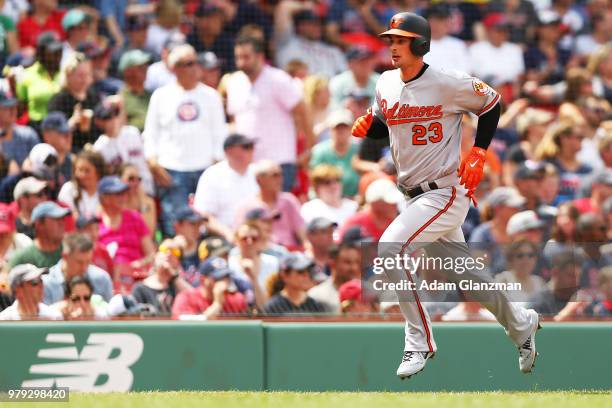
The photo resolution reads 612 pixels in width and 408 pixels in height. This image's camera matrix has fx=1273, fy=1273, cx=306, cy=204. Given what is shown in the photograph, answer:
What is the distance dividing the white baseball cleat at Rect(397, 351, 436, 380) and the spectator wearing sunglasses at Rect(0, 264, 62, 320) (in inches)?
92.4

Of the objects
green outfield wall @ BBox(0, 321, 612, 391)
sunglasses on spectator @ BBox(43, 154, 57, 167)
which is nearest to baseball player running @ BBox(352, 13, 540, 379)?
green outfield wall @ BBox(0, 321, 612, 391)

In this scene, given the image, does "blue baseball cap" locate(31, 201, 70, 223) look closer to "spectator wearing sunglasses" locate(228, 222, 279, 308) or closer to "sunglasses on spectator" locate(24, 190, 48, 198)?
"sunglasses on spectator" locate(24, 190, 48, 198)

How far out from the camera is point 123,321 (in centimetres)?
775

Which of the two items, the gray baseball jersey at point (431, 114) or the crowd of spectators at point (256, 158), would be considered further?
the crowd of spectators at point (256, 158)

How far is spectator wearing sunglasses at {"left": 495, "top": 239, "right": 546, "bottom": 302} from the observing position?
25.3 feet

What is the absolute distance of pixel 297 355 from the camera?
25.5ft

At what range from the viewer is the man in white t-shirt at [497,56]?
512 inches

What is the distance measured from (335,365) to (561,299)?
1.47 m

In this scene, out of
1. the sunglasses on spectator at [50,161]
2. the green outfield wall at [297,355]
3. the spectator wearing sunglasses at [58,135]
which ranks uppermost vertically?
the spectator wearing sunglasses at [58,135]

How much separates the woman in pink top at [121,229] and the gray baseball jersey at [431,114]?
3196 millimetres

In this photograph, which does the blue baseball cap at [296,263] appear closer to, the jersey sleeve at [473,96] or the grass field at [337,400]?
the grass field at [337,400]

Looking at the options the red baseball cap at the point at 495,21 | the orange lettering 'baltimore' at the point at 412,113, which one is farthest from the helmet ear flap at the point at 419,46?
the red baseball cap at the point at 495,21

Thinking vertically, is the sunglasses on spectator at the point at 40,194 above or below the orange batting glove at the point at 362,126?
below

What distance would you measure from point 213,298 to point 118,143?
2.81 m
